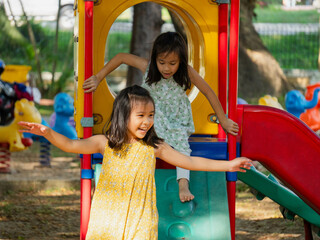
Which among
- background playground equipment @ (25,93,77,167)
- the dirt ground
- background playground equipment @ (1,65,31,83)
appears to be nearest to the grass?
background playground equipment @ (1,65,31,83)

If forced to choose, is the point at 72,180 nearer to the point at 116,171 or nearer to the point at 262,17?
the point at 116,171

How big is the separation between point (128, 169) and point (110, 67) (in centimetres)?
114

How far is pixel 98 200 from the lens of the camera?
3.16m

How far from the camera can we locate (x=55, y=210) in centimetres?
642

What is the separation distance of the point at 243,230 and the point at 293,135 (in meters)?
1.93

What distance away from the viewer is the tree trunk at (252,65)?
12750 mm

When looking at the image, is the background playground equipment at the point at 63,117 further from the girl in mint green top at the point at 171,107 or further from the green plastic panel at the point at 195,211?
the green plastic panel at the point at 195,211

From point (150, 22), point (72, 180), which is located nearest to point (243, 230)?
point (72, 180)

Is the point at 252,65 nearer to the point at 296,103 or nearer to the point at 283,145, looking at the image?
the point at 296,103

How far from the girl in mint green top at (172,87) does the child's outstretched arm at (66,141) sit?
0.72 m

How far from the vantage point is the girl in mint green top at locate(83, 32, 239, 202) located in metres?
3.83

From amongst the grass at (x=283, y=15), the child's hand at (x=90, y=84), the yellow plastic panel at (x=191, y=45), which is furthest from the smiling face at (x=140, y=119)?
the grass at (x=283, y=15)

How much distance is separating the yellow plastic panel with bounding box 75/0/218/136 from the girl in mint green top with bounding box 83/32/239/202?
342mm

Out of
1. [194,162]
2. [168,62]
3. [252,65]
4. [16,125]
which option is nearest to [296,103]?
[16,125]
